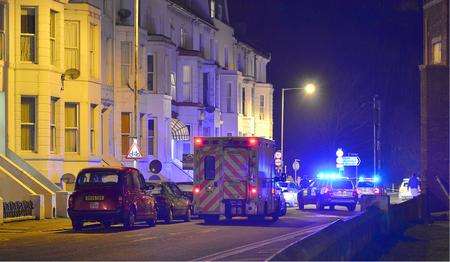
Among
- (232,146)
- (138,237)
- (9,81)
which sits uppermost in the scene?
(9,81)

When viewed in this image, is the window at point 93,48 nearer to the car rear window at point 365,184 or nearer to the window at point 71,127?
the window at point 71,127

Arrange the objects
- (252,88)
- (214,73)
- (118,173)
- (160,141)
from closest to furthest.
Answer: (118,173) < (160,141) < (214,73) < (252,88)

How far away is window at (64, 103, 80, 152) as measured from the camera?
139ft

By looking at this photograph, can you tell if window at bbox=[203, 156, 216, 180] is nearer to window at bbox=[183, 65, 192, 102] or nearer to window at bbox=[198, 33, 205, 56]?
window at bbox=[183, 65, 192, 102]

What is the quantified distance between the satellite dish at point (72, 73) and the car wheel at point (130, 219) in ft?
43.5

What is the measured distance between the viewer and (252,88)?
76.8 m

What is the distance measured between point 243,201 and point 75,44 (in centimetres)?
1335

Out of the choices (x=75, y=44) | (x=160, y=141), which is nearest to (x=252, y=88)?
(x=160, y=141)

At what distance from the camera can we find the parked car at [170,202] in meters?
33.7

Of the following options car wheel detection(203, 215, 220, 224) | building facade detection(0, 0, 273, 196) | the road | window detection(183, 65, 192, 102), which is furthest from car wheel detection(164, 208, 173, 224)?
window detection(183, 65, 192, 102)

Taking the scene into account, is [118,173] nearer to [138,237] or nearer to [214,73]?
[138,237]

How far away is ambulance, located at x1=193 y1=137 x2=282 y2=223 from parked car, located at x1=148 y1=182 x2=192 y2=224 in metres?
1.31

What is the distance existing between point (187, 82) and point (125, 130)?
416 inches

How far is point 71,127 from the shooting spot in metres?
42.3
